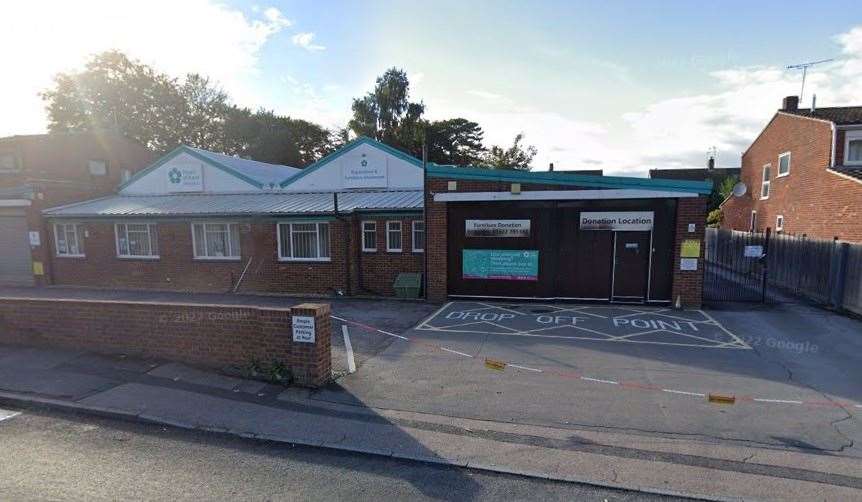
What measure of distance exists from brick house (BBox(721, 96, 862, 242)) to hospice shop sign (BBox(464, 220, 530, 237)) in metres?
11.5

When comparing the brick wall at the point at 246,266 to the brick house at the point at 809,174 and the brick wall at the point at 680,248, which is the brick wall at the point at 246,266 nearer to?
the brick wall at the point at 680,248

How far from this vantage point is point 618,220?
12055 millimetres

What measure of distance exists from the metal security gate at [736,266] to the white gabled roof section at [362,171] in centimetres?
1138

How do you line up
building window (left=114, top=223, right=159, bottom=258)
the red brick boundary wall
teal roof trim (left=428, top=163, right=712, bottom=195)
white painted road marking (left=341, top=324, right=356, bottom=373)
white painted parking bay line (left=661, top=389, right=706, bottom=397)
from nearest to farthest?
white painted parking bay line (left=661, top=389, right=706, bottom=397), the red brick boundary wall, white painted road marking (left=341, top=324, right=356, bottom=373), teal roof trim (left=428, top=163, right=712, bottom=195), building window (left=114, top=223, right=159, bottom=258)

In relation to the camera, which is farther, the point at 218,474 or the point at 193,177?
the point at 193,177

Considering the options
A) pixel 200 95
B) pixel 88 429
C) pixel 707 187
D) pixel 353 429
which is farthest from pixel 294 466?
pixel 200 95

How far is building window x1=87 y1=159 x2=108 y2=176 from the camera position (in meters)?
28.3

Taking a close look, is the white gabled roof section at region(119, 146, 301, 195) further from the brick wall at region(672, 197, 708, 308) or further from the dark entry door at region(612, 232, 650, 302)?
the brick wall at region(672, 197, 708, 308)

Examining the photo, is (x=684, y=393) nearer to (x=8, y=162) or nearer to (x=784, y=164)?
(x=784, y=164)

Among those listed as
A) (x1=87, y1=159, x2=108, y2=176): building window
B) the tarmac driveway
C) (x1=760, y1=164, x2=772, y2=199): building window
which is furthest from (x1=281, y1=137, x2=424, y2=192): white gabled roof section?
(x1=760, y1=164, x2=772, y2=199): building window

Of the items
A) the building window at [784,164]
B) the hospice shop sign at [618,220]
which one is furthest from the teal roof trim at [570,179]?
the building window at [784,164]

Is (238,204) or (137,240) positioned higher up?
(238,204)

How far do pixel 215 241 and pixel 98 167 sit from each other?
786 inches

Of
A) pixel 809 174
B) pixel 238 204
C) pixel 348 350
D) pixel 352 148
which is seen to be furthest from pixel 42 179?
pixel 809 174
